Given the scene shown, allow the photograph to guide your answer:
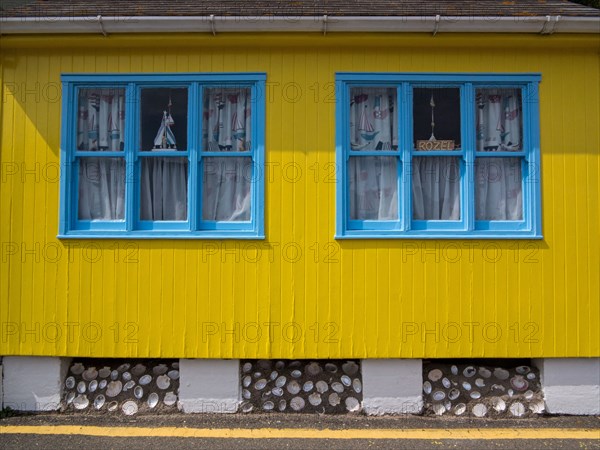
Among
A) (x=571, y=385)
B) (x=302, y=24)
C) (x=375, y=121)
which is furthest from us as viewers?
(x=375, y=121)

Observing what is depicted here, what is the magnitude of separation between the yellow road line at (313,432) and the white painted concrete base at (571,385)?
27 centimetres

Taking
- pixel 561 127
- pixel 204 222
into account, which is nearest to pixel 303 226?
pixel 204 222

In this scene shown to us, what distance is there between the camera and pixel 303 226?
4742 mm

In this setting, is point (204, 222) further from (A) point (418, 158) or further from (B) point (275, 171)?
(A) point (418, 158)

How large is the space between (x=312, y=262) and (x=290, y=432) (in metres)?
1.53

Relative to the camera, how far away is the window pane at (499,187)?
4.88 m

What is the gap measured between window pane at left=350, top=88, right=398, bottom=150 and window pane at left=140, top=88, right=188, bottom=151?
66.1 inches

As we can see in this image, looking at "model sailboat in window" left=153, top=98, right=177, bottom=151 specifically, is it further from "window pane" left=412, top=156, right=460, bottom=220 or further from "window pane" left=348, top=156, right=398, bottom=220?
"window pane" left=412, top=156, right=460, bottom=220

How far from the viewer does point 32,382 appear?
15.7ft

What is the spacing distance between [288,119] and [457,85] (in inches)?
66.3

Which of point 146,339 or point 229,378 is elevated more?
point 146,339

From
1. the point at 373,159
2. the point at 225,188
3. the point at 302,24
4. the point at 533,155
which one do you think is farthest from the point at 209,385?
the point at 533,155

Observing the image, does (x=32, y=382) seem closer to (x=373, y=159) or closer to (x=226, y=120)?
(x=226, y=120)

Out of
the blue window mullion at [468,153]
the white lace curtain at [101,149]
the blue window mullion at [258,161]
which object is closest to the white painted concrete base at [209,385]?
the blue window mullion at [258,161]
